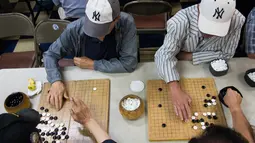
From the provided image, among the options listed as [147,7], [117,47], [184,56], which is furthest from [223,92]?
[147,7]

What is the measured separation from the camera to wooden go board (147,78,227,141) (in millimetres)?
1305

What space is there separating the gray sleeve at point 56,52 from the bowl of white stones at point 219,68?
0.93 meters

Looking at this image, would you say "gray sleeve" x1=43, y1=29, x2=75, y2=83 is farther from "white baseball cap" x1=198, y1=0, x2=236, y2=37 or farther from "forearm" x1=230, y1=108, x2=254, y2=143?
"forearm" x1=230, y1=108, x2=254, y2=143

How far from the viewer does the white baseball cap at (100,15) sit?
1.44 m

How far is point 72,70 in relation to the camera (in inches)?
66.8

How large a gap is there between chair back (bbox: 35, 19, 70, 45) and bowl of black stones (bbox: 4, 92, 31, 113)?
785 mm

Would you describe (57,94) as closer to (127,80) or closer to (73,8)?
(127,80)

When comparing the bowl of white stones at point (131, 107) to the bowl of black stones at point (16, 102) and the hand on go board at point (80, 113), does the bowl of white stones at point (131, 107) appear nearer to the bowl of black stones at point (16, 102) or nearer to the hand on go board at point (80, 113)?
the hand on go board at point (80, 113)

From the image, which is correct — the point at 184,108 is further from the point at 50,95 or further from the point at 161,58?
the point at 50,95

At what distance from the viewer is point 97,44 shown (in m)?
1.74

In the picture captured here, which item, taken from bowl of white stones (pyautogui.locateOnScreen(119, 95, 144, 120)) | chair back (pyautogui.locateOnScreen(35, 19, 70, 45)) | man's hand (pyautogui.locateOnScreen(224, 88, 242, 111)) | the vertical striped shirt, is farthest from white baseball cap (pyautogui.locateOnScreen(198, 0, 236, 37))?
chair back (pyautogui.locateOnScreen(35, 19, 70, 45))

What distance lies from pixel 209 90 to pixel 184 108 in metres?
0.22

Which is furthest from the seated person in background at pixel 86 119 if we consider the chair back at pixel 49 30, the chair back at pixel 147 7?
the chair back at pixel 147 7

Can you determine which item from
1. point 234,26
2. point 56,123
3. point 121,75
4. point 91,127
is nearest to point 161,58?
point 121,75
